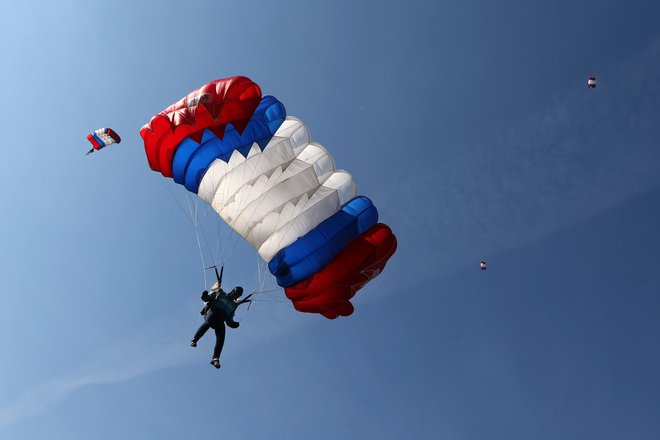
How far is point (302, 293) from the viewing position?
49.7ft

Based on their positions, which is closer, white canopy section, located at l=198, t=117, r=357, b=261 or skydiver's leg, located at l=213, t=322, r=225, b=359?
skydiver's leg, located at l=213, t=322, r=225, b=359

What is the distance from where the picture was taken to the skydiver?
535 inches

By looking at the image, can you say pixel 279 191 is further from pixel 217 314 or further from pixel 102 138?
pixel 102 138

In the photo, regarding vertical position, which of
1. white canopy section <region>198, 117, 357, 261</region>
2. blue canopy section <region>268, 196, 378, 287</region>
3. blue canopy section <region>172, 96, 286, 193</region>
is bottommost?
blue canopy section <region>268, 196, 378, 287</region>

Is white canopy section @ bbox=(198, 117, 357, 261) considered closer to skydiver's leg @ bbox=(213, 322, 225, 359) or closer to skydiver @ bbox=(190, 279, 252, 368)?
skydiver @ bbox=(190, 279, 252, 368)

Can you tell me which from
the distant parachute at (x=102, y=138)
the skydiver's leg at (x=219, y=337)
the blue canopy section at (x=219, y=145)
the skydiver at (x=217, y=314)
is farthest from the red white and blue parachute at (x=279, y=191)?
the distant parachute at (x=102, y=138)

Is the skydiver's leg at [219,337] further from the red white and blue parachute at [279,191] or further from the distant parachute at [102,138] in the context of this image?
the distant parachute at [102,138]

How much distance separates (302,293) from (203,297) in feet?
9.62

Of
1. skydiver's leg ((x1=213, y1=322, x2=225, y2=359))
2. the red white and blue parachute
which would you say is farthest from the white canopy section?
skydiver's leg ((x1=213, y1=322, x2=225, y2=359))

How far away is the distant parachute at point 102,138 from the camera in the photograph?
18734mm

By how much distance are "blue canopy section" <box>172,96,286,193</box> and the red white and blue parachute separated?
0.03 meters

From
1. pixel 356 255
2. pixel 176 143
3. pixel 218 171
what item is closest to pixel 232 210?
pixel 218 171

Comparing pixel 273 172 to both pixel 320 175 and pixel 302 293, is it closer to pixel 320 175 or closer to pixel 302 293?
pixel 320 175

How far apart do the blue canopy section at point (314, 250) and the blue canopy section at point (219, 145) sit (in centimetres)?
285
